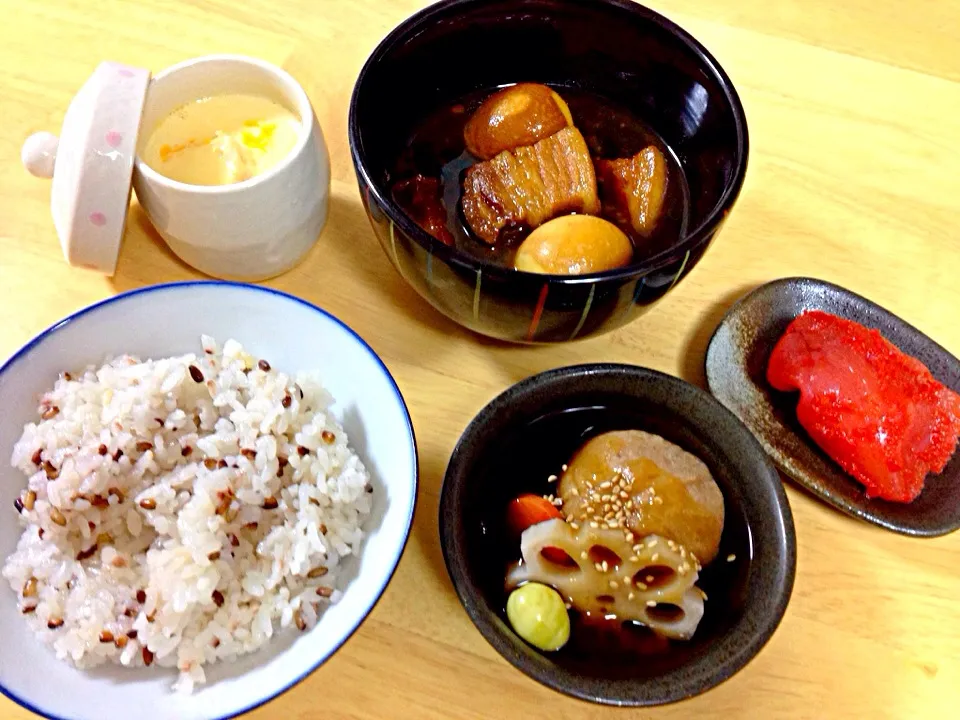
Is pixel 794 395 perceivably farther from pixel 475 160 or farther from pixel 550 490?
pixel 475 160

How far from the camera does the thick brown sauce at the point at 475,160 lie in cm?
128

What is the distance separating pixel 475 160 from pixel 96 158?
0.62 metres

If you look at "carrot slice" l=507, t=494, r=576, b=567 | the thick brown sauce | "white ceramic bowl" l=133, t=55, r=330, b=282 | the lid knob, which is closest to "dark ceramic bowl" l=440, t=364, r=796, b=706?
"carrot slice" l=507, t=494, r=576, b=567

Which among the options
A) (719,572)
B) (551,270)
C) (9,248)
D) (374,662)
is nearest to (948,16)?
(551,270)

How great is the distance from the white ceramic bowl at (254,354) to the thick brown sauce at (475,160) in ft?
0.93

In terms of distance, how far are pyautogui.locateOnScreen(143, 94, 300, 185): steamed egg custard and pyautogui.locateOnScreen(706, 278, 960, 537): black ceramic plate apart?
2.78 ft

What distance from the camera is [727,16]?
1851 mm

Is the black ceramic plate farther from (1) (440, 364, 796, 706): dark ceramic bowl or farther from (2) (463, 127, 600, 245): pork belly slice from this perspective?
(2) (463, 127, 600, 245): pork belly slice

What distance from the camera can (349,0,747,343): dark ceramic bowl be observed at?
3.56 ft

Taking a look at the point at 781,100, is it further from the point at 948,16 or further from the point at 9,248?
the point at 9,248

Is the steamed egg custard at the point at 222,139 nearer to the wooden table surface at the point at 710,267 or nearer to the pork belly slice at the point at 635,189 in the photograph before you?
the wooden table surface at the point at 710,267

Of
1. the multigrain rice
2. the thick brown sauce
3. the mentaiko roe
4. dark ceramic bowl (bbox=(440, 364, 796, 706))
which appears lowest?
the multigrain rice

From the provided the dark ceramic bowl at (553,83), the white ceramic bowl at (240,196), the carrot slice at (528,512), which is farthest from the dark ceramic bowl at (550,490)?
the white ceramic bowl at (240,196)

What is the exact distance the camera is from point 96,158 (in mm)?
1222
